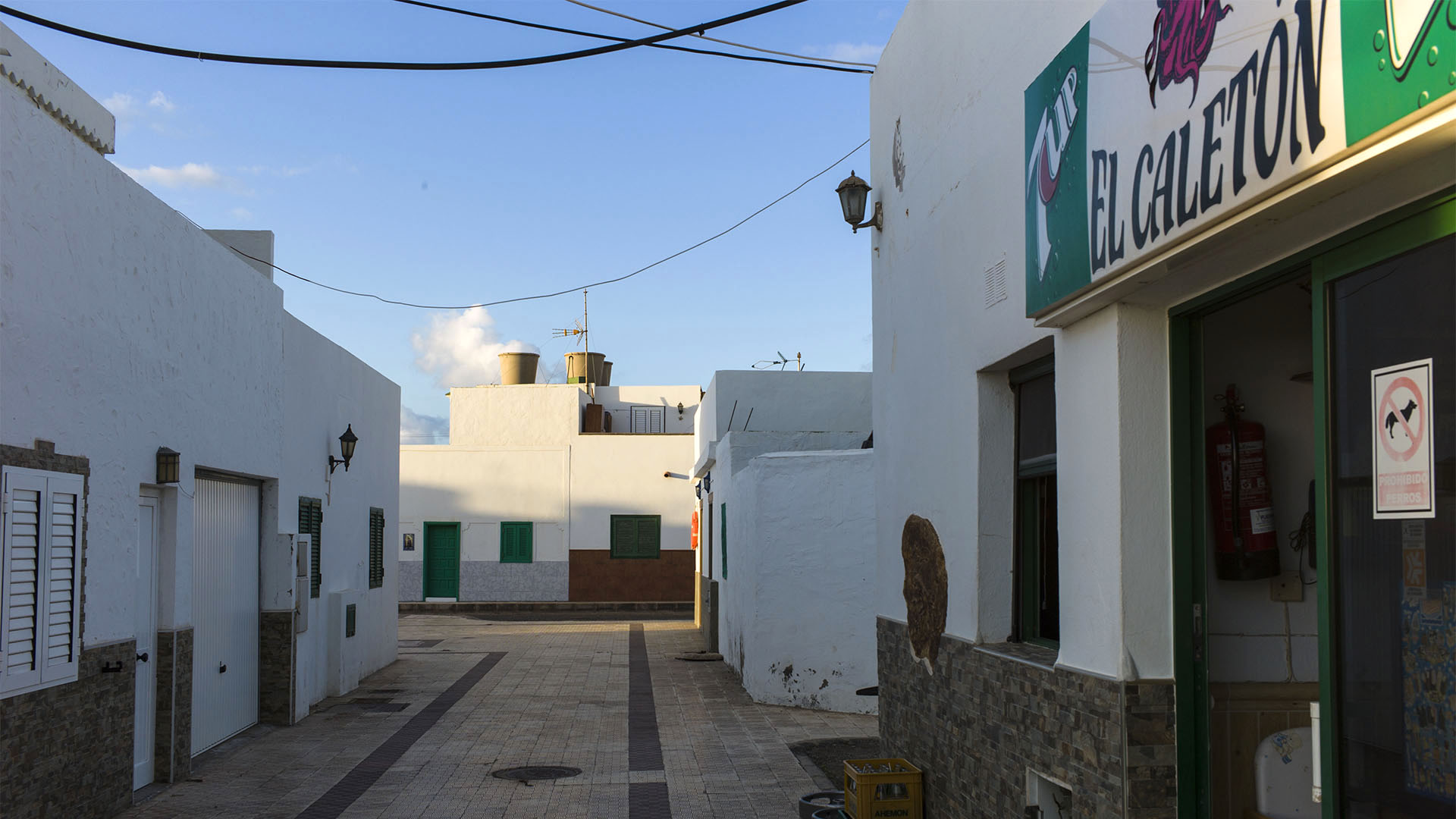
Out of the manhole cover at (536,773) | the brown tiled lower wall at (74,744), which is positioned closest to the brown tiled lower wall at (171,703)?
the brown tiled lower wall at (74,744)

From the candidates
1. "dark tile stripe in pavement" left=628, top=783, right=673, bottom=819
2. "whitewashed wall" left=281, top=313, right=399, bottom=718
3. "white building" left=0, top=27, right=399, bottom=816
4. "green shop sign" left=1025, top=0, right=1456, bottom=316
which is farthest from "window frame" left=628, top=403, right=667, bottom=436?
"green shop sign" left=1025, top=0, right=1456, bottom=316

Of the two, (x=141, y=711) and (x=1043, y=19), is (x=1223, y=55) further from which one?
(x=141, y=711)

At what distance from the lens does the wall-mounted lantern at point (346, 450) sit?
13.9 m

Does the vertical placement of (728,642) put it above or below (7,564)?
below

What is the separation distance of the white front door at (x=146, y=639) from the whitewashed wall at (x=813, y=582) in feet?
21.7

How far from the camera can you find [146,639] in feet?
28.8

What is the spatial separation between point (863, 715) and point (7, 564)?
28.4ft

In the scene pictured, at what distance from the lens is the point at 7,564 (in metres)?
6.72

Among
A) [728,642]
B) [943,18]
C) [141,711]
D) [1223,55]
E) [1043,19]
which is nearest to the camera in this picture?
[1223,55]

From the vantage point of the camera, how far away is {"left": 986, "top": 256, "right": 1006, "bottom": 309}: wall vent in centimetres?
623

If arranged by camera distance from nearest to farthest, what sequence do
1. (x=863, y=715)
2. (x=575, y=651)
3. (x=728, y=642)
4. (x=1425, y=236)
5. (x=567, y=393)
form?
(x=1425, y=236) < (x=863, y=715) < (x=728, y=642) < (x=575, y=651) < (x=567, y=393)

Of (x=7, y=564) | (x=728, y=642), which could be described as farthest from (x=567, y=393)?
(x=7, y=564)

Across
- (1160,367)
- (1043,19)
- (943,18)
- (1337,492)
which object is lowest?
(1337,492)

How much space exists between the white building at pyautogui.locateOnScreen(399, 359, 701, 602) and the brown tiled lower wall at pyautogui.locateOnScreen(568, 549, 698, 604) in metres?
0.02
